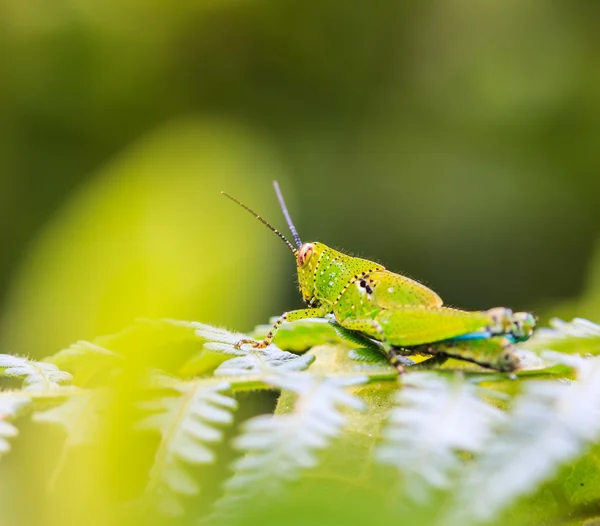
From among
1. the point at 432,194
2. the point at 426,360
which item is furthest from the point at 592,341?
the point at 432,194

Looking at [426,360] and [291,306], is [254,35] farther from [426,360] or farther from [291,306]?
[426,360]

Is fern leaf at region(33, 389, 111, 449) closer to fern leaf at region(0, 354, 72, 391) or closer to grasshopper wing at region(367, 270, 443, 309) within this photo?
fern leaf at region(0, 354, 72, 391)

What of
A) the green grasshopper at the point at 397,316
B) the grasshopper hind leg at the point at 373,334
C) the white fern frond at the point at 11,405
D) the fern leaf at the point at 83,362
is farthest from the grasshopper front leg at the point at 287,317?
the white fern frond at the point at 11,405

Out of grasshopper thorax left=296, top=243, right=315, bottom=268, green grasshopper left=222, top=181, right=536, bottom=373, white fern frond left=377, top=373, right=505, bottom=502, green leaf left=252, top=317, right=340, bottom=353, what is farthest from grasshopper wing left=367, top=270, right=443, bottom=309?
white fern frond left=377, top=373, right=505, bottom=502

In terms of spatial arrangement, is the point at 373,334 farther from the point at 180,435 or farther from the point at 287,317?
the point at 180,435

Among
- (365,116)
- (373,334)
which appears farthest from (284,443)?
(365,116)
